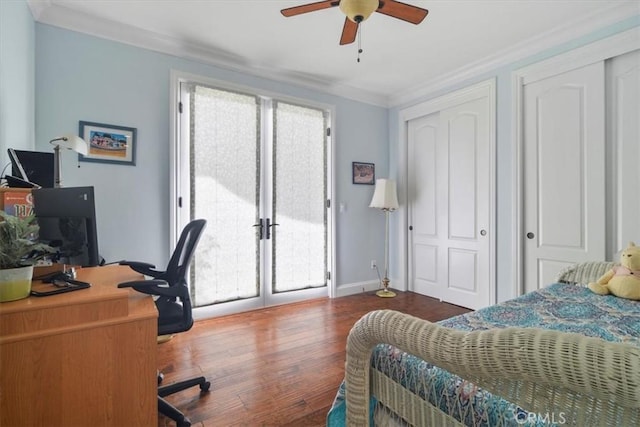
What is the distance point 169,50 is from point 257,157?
128cm

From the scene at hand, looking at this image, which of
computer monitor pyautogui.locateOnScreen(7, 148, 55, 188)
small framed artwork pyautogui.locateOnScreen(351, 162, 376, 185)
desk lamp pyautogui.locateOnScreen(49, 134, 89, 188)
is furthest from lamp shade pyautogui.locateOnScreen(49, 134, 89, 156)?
small framed artwork pyautogui.locateOnScreen(351, 162, 376, 185)

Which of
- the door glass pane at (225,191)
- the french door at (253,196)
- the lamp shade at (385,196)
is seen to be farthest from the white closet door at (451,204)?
the door glass pane at (225,191)

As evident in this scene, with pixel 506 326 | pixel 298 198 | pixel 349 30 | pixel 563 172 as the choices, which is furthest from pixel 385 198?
pixel 506 326

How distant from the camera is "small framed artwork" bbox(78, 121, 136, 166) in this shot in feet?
8.13

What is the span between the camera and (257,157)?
3.25 meters

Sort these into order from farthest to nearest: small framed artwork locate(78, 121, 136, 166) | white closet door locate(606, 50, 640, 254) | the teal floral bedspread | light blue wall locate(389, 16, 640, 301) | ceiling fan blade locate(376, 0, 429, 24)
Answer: light blue wall locate(389, 16, 640, 301) < small framed artwork locate(78, 121, 136, 166) < white closet door locate(606, 50, 640, 254) < ceiling fan blade locate(376, 0, 429, 24) < the teal floral bedspread

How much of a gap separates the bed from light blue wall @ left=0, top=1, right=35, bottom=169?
88.6 inches

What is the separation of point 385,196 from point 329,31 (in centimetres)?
202

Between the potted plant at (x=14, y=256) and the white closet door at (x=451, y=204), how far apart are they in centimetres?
356

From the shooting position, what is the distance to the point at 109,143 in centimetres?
255

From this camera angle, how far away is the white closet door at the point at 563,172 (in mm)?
2404

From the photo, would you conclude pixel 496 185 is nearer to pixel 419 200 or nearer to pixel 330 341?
pixel 419 200

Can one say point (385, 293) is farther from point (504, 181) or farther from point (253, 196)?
point (253, 196)

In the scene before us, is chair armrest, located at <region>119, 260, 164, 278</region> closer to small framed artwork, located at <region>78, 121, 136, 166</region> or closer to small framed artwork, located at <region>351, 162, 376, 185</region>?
small framed artwork, located at <region>78, 121, 136, 166</region>
